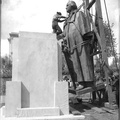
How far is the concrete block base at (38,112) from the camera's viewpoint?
3.73m

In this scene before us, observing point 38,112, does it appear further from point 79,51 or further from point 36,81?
point 79,51

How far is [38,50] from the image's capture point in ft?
13.5

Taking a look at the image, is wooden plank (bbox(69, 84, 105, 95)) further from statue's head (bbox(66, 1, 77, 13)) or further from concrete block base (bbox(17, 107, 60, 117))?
statue's head (bbox(66, 1, 77, 13))

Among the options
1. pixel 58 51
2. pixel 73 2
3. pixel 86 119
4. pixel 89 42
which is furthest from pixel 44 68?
pixel 73 2

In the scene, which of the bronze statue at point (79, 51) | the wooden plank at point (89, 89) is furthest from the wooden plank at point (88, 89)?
the bronze statue at point (79, 51)

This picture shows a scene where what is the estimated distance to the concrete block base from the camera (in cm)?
373

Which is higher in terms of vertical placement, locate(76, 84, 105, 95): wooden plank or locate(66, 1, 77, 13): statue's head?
locate(66, 1, 77, 13): statue's head

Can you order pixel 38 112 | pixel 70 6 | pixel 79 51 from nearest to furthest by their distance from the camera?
pixel 38 112
pixel 79 51
pixel 70 6

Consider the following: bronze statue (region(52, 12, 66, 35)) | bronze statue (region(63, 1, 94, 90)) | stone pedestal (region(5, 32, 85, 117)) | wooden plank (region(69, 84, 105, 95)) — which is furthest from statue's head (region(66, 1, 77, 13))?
wooden plank (region(69, 84, 105, 95))

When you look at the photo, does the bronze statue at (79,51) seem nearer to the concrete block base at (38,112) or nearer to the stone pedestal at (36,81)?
the stone pedestal at (36,81)

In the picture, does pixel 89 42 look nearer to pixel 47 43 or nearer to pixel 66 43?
pixel 66 43

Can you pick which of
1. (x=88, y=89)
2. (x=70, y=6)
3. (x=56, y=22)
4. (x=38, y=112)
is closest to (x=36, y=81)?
(x=38, y=112)

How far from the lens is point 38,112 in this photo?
3807 millimetres

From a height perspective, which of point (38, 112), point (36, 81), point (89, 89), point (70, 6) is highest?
point (70, 6)
